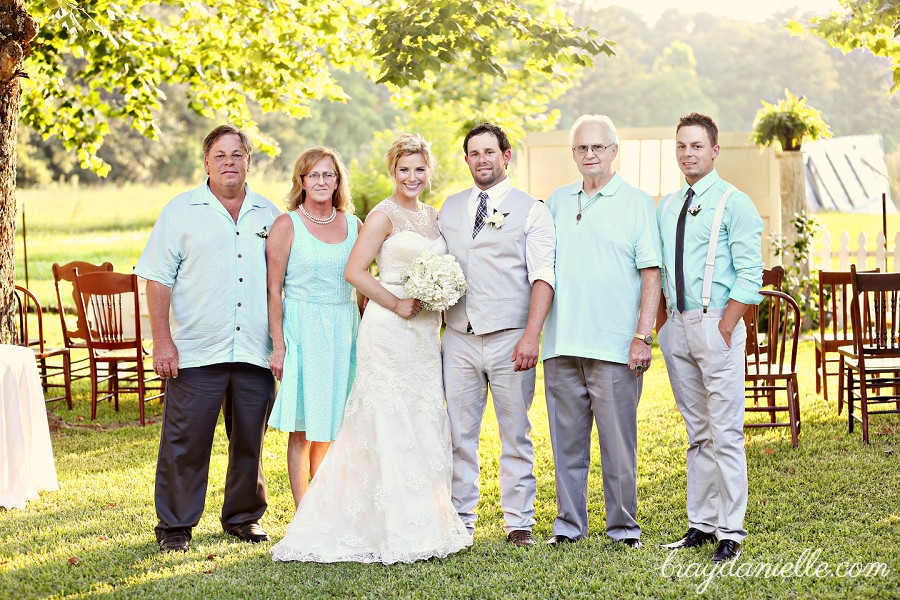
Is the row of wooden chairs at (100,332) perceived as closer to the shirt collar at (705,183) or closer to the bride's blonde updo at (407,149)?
the bride's blonde updo at (407,149)

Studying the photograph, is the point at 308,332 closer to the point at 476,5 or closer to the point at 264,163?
the point at 476,5

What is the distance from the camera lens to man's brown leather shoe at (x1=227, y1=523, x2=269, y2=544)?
4855 millimetres

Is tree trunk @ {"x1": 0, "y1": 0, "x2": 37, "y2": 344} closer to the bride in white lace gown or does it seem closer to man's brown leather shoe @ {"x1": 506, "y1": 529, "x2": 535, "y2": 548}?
the bride in white lace gown

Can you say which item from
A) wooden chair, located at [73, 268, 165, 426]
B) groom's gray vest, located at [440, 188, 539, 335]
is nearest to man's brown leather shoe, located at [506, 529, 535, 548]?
groom's gray vest, located at [440, 188, 539, 335]

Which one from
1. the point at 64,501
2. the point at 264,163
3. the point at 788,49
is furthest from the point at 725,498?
the point at 788,49

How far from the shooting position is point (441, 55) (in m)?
6.97

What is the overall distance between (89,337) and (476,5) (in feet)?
13.8

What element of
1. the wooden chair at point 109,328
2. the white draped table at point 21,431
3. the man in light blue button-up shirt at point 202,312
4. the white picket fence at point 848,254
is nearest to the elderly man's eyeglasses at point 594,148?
the man in light blue button-up shirt at point 202,312

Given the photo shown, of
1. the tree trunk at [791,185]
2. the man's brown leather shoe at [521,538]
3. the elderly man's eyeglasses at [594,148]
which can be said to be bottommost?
the man's brown leather shoe at [521,538]

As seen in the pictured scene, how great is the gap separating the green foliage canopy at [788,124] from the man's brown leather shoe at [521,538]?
8.84 meters

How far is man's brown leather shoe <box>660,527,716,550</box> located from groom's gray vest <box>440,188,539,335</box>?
1.26m

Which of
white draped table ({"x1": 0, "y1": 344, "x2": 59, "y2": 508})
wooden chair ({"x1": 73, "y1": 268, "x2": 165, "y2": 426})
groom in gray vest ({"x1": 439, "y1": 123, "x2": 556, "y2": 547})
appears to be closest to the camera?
groom in gray vest ({"x1": 439, "y1": 123, "x2": 556, "y2": 547})

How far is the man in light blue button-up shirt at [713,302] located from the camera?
4297 mm

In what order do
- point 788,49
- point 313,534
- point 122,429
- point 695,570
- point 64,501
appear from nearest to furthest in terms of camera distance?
1. point 695,570
2. point 313,534
3. point 64,501
4. point 122,429
5. point 788,49
